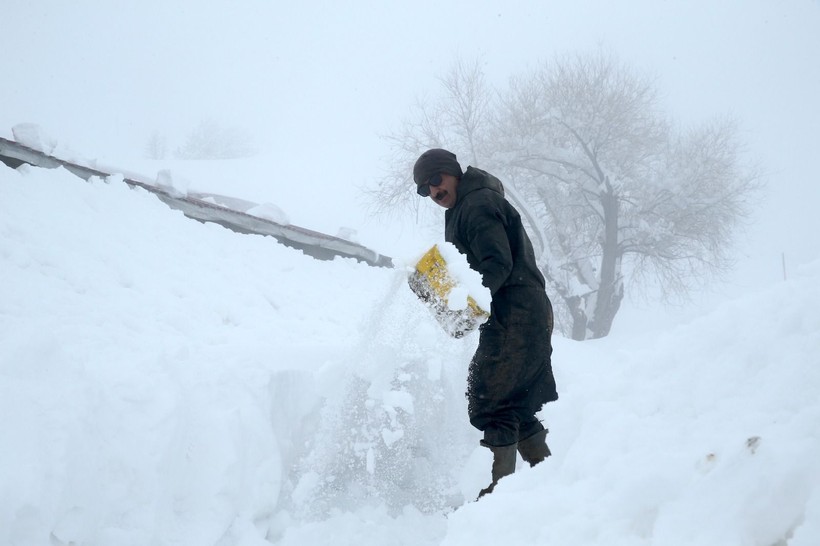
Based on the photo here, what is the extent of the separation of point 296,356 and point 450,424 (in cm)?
115

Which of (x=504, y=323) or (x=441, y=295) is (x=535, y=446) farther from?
(x=441, y=295)

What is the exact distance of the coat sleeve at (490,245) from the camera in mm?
2234

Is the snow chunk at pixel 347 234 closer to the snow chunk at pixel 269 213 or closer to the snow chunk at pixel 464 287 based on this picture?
the snow chunk at pixel 269 213

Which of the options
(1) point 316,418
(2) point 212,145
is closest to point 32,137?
(1) point 316,418

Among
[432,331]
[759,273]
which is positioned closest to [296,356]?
[432,331]

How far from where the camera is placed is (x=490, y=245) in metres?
2.25

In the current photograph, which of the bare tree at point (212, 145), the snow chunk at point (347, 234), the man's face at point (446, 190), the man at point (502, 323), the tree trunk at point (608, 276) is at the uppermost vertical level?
the bare tree at point (212, 145)

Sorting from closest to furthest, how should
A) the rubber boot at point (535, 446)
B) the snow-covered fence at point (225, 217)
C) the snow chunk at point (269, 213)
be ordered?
the rubber boot at point (535, 446) < the snow-covered fence at point (225, 217) < the snow chunk at point (269, 213)

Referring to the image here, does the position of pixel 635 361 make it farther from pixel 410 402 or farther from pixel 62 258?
pixel 62 258

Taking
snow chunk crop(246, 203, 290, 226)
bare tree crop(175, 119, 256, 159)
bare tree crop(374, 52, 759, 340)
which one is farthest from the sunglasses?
bare tree crop(175, 119, 256, 159)

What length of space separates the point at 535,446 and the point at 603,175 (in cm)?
1211

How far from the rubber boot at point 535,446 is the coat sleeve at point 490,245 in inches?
27.8

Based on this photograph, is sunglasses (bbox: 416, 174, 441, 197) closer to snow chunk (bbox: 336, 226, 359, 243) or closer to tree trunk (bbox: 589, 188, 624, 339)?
snow chunk (bbox: 336, 226, 359, 243)

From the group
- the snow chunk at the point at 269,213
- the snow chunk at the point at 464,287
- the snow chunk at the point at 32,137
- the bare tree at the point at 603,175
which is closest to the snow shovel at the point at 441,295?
the snow chunk at the point at 464,287
